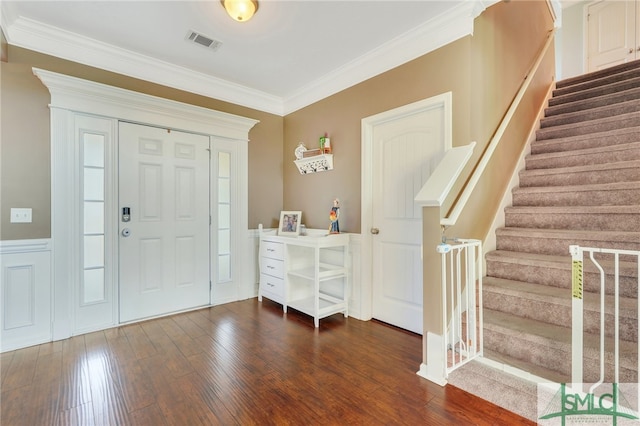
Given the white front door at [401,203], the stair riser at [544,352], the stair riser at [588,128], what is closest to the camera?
the stair riser at [544,352]

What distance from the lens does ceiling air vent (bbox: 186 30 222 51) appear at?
2.64 meters

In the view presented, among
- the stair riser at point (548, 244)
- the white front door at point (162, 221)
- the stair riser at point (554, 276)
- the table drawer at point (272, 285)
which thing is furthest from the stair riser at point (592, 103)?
the white front door at point (162, 221)

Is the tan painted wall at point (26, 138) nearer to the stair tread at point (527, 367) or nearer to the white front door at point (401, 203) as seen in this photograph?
the white front door at point (401, 203)

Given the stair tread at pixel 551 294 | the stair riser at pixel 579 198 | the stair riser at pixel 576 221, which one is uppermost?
the stair riser at pixel 579 198

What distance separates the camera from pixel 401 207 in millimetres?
2836

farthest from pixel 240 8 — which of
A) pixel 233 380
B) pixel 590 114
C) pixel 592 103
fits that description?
pixel 592 103

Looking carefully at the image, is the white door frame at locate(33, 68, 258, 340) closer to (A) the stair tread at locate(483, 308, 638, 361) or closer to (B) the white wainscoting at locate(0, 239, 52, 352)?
(B) the white wainscoting at locate(0, 239, 52, 352)

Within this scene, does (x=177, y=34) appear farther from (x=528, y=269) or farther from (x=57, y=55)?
(x=528, y=269)

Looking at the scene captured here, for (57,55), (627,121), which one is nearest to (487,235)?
(627,121)

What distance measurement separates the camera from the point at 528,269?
88.6 inches

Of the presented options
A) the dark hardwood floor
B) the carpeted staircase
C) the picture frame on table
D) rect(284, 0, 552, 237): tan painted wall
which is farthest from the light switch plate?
the carpeted staircase

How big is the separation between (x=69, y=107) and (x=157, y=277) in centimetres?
181

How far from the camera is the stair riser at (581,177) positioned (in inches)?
→ 94.7

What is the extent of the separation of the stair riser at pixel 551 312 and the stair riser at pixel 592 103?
2.72 metres
